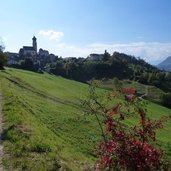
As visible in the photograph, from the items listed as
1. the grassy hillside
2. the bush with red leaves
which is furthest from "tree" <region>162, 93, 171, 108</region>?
the bush with red leaves

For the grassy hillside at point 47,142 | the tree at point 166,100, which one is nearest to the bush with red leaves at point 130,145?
the grassy hillside at point 47,142

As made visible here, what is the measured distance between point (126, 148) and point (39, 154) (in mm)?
6317

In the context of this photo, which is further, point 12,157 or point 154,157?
point 12,157

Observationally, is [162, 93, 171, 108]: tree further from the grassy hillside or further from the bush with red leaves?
the bush with red leaves

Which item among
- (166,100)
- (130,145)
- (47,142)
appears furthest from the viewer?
(166,100)

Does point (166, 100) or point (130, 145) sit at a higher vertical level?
point (130, 145)

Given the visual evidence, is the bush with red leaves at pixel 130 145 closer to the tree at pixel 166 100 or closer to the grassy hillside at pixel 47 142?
the grassy hillside at pixel 47 142

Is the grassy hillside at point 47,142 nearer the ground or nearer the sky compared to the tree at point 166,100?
nearer the sky

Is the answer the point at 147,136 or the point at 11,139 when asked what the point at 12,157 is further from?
the point at 147,136

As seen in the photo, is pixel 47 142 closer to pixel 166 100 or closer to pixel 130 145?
pixel 130 145

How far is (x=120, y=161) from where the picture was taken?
7.59 m

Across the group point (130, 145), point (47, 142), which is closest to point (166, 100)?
point (47, 142)

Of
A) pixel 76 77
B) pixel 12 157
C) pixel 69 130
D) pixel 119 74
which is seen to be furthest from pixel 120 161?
pixel 119 74

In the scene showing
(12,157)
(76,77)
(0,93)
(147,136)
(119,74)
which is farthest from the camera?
(119,74)
